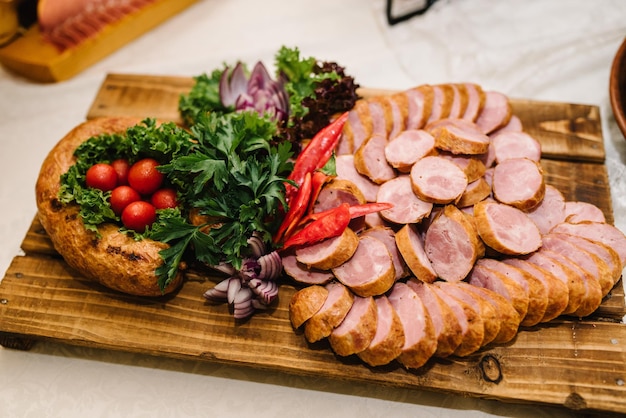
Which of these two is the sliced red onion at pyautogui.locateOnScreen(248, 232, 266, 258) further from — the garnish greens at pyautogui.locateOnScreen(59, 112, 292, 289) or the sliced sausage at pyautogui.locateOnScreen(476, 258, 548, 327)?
the sliced sausage at pyautogui.locateOnScreen(476, 258, 548, 327)

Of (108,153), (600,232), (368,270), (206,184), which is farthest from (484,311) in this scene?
(108,153)

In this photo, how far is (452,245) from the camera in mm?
2838

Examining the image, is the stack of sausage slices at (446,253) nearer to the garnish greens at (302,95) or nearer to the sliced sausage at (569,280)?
the sliced sausage at (569,280)

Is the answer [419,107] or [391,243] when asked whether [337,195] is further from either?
[419,107]

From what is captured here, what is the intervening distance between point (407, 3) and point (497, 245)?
9.06 ft

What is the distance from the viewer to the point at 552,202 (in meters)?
3.13

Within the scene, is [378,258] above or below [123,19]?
below

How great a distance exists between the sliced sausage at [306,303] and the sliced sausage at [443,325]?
526mm

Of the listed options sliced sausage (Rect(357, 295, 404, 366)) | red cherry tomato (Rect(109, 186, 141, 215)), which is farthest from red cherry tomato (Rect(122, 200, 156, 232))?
sliced sausage (Rect(357, 295, 404, 366))

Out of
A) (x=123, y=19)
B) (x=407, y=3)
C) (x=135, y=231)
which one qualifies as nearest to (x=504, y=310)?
(x=135, y=231)

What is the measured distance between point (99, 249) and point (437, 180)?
188 centimetres

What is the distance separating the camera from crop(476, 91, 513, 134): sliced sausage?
3.41 metres

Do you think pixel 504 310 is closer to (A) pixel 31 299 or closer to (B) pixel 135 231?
(B) pixel 135 231

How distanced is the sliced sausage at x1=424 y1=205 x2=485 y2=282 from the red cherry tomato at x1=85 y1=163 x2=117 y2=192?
180 centimetres
